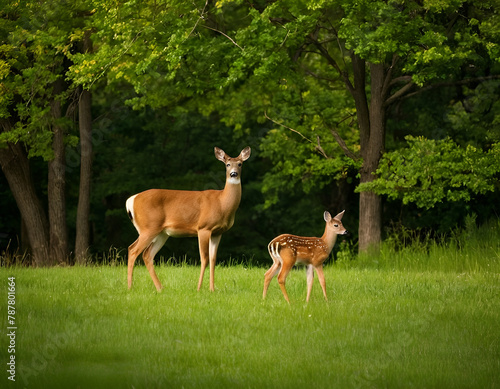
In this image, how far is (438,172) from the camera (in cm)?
1634

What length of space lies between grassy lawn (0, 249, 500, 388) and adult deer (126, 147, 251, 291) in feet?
2.01

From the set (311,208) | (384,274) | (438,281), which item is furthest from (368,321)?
(311,208)

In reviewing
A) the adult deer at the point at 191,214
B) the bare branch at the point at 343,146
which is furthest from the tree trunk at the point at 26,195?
the adult deer at the point at 191,214

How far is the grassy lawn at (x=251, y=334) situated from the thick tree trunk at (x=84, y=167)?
26.0 feet

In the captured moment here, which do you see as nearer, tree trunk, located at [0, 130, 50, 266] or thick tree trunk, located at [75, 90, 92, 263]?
thick tree trunk, located at [75, 90, 92, 263]

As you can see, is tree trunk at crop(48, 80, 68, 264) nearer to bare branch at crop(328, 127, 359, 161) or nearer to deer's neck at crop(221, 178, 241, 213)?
bare branch at crop(328, 127, 359, 161)

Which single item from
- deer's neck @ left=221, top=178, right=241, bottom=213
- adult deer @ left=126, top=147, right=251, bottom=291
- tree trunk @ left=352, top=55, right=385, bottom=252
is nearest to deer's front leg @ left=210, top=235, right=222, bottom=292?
adult deer @ left=126, top=147, right=251, bottom=291

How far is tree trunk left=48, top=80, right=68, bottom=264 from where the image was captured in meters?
20.0

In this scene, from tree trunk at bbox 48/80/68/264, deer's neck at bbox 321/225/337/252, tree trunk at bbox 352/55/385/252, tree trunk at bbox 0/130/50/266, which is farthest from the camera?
tree trunk at bbox 0/130/50/266

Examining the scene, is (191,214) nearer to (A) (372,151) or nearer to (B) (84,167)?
(A) (372,151)

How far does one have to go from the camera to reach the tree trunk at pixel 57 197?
2000cm

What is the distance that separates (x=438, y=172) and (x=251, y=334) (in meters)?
9.04

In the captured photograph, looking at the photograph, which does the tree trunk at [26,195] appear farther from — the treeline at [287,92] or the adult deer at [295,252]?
the adult deer at [295,252]

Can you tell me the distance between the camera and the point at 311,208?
27.8m
